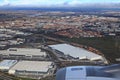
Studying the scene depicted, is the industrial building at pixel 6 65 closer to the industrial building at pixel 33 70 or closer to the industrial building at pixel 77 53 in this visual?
the industrial building at pixel 33 70

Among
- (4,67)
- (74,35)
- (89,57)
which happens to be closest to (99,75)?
(4,67)

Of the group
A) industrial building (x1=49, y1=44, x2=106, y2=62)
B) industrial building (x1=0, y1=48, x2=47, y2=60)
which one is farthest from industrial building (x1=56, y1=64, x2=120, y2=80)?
industrial building (x1=0, y1=48, x2=47, y2=60)

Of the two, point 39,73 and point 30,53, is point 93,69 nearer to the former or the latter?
point 39,73

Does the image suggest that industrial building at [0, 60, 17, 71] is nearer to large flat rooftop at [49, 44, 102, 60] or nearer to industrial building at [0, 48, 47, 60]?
industrial building at [0, 48, 47, 60]

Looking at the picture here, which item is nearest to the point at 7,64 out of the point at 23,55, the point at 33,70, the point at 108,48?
the point at 33,70

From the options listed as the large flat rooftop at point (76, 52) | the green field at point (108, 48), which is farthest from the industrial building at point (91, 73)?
the large flat rooftop at point (76, 52)

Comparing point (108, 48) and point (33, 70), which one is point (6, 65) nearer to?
point (33, 70)
